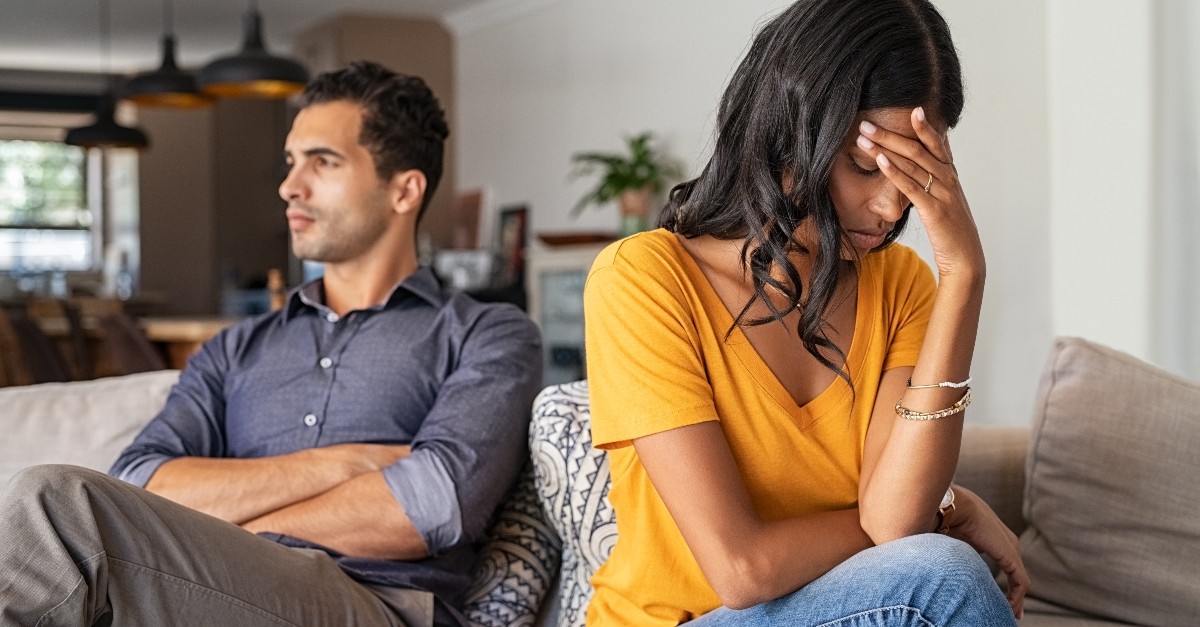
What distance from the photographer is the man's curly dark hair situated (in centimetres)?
229

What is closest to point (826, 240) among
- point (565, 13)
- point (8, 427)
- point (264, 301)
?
point (8, 427)

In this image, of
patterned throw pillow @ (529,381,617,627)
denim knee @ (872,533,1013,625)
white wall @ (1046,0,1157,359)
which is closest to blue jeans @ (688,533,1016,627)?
denim knee @ (872,533,1013,625)

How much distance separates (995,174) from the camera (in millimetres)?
3975

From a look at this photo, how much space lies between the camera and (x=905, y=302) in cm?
159

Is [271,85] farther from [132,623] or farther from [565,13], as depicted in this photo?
[132,623]

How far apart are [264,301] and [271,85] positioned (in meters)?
2.61

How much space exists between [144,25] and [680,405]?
8214 mm

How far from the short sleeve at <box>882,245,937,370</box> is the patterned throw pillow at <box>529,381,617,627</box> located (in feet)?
1.59

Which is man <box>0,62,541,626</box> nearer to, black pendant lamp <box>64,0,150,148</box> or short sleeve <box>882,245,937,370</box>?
short sleeve <box>882,245,937,370</box>

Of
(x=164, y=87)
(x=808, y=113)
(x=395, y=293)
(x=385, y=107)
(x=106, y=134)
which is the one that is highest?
(x=164, y=87)

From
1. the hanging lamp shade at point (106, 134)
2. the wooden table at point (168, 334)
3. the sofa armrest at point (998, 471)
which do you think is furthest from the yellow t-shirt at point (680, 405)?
the hanging lamp shade at point (106, 134)

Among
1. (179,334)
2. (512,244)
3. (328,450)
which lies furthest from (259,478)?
(512,244)

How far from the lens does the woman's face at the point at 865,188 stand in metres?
1.33

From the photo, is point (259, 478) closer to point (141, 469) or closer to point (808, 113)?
point (141, 469)
